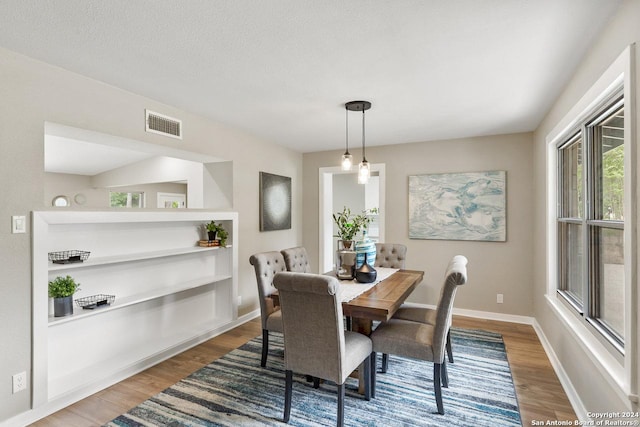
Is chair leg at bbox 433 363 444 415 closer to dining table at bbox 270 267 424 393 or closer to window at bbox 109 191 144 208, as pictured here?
dining table at bbox 270 267 424 393

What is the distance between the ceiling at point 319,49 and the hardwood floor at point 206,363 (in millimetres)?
2349

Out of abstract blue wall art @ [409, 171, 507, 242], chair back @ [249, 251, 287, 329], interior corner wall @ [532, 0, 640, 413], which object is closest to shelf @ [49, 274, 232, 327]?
chair back @ [249, 251, 287, 329]

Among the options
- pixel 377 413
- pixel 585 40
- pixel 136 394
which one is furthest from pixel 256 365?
pixel 585 40

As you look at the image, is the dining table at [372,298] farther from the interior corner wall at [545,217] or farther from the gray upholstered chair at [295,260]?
the interior corner wall at [545,217]

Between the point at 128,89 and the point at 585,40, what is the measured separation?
3187mm

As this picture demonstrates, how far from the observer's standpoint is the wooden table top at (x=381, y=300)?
7.38 ft

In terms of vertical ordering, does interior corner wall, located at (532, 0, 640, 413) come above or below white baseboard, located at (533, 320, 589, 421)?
above

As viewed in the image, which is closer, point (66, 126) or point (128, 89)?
point (66, 126)

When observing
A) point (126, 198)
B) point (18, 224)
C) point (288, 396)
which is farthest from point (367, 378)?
point (126, 198)

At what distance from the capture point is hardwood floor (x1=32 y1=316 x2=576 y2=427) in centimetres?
229

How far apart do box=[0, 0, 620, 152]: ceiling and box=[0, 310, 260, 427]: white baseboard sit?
7.51 feet

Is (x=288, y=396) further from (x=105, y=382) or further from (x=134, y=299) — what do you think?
(x=134, y=299)

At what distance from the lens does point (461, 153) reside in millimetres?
4520

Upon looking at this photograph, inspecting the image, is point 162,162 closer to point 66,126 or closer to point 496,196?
point 66,126
